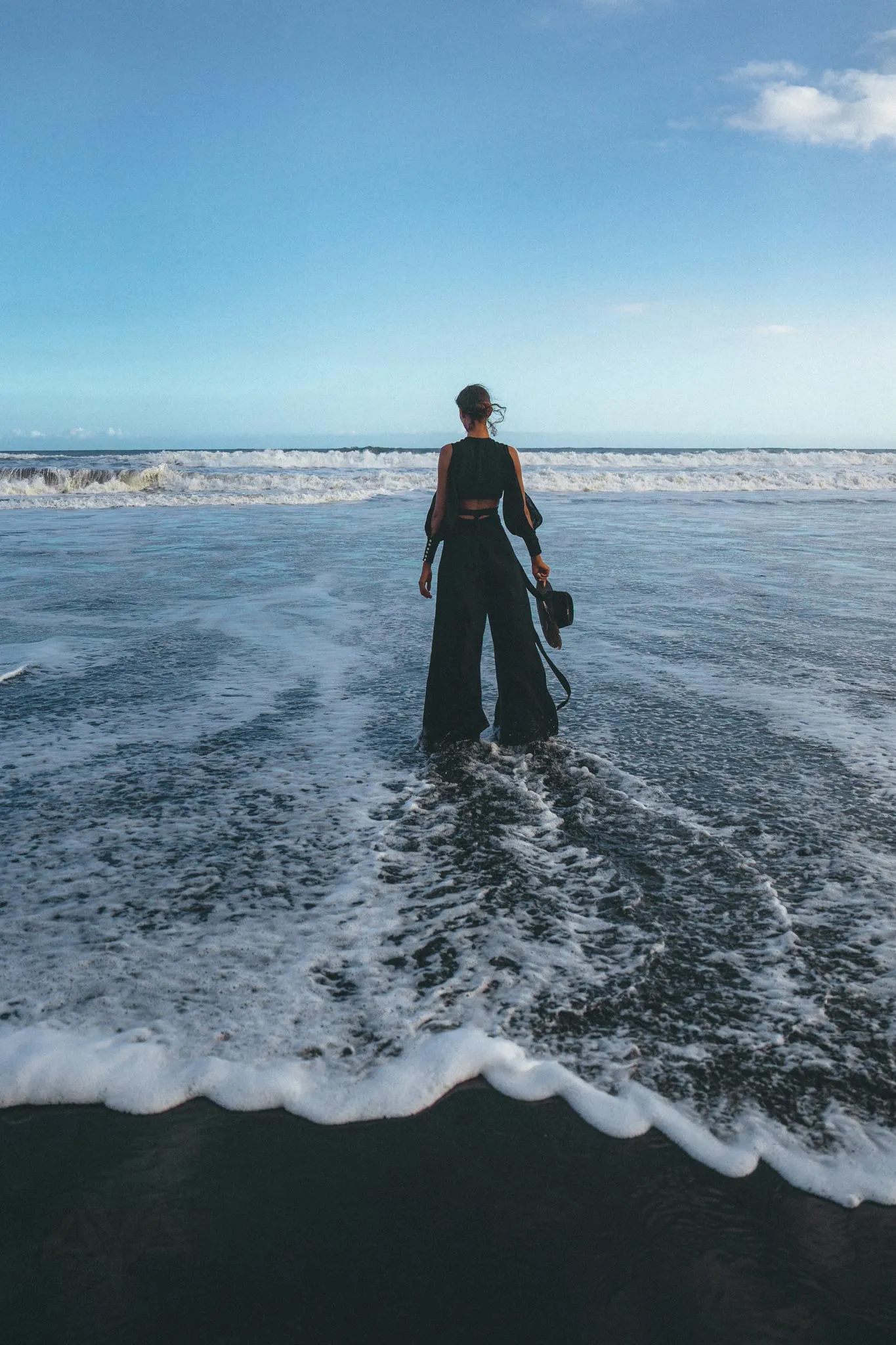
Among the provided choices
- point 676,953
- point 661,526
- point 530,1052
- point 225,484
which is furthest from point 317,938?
point 225,484

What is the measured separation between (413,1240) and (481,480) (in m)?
3.81

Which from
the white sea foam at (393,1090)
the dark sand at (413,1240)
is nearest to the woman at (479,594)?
the white sea foam at (393,1090)

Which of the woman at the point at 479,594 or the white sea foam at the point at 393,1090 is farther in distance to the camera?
the woman at the point at 479,594

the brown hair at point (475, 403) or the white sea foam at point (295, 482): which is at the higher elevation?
the brown hair at point (475, 403)

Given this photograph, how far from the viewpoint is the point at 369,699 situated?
20.1 feet

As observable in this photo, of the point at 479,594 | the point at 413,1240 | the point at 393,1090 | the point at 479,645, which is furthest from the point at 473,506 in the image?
the point at 413,1240

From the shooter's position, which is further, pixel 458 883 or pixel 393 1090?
pixel 458 883

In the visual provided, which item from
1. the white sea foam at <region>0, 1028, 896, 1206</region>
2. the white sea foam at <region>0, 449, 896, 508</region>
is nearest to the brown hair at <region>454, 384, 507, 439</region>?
the white sea foam at <region>0, 1028, 896, 1206</region>

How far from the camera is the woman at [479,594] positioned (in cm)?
484

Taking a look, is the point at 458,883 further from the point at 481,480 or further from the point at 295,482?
the point at 295,482

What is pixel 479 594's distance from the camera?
5000mm

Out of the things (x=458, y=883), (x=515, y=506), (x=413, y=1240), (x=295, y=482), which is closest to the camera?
(x=413, y=1240)

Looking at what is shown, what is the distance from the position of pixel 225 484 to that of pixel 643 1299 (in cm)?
3352

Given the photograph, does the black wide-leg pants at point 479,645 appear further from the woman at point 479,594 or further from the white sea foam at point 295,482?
the white sea foam at point 295,482
